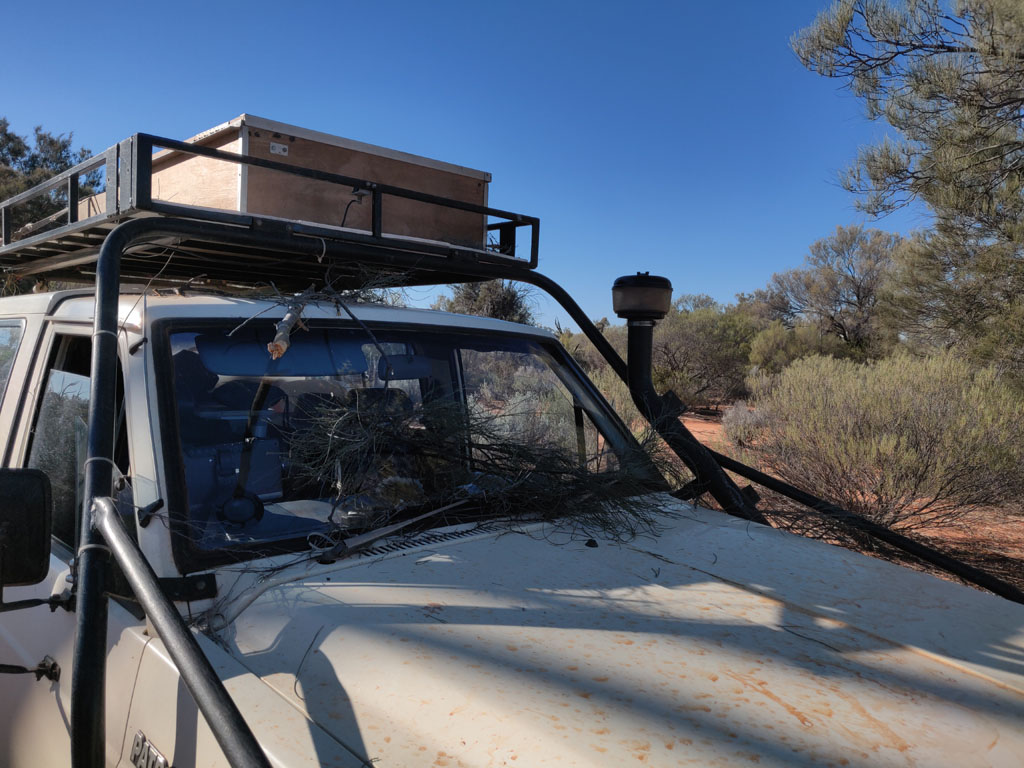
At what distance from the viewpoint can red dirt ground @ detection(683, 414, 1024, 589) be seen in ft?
20.9

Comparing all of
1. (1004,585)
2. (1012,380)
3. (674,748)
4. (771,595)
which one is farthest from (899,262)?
(674,748)

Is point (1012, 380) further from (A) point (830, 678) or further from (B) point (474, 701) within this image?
(B) point (474, 701)

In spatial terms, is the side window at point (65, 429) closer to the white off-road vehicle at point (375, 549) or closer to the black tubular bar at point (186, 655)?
the white off-road vehicle at point (375, 549)

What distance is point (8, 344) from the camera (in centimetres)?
272

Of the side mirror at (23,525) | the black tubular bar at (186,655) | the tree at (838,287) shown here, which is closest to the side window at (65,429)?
the side mirror at (23,525)

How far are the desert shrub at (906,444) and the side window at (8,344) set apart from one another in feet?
21.3

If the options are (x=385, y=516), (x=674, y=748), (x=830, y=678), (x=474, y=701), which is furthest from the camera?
(x=385, y=516)

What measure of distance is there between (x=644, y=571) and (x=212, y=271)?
2.61 m

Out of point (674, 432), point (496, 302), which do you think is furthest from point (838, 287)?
point (674, 432)

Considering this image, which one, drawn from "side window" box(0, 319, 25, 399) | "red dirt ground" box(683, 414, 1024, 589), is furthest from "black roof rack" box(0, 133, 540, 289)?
"red dirt ground" box(683, 414, 1024, 589)

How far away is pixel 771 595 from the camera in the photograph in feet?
6.54

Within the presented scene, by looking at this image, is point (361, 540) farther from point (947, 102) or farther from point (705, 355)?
point (705, 355)

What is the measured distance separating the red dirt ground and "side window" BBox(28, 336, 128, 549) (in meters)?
6.17

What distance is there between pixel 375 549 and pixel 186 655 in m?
0.87
